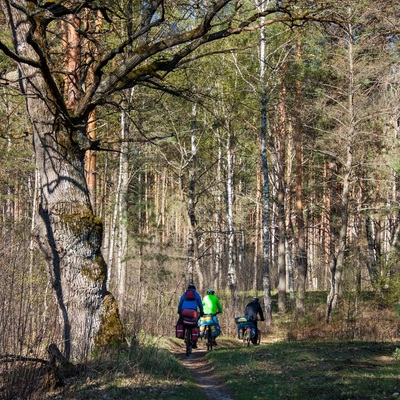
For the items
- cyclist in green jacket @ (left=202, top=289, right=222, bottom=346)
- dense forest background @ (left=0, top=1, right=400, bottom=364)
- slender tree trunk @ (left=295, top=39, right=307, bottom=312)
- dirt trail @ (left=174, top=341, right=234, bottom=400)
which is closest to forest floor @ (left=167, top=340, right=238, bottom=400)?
dirt trail @ (left=174, top=341, right=234, bottom=400)

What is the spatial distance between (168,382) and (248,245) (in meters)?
51.8

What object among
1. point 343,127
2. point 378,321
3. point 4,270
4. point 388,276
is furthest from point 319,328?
point 4,270

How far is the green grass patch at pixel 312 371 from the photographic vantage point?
8258 millimetres

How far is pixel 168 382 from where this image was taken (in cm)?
870

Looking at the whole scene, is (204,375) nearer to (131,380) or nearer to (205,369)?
(205,369)

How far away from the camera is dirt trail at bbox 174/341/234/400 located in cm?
947

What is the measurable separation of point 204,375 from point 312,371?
8.76ft

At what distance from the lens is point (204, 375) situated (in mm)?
11781

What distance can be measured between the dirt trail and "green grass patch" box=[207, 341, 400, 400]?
183 millimetres

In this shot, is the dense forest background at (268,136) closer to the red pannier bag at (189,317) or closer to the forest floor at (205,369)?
the forest floor at (205,369)

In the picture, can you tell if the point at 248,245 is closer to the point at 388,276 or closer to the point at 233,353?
the point at 388,276

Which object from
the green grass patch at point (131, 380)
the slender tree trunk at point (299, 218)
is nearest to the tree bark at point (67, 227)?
the green grass patch at point (131, 380)

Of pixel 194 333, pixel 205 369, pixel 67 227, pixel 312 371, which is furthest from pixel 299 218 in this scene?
pixel 67 227

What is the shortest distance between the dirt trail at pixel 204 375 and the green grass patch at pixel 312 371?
183 millimetres
